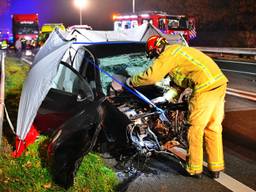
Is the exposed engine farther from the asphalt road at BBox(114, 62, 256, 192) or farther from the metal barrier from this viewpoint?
the metal barrier

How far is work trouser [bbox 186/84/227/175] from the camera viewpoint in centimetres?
449

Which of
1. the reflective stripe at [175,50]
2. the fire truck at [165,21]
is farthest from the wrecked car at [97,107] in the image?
the fire truck at [165,21]

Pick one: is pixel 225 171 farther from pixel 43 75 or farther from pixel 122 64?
pixel 43 75

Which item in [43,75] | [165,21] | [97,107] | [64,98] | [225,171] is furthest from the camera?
[165,21]

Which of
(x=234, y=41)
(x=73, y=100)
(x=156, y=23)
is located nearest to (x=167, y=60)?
(x=73, y=100)

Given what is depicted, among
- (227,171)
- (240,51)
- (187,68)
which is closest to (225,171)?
(227,171)

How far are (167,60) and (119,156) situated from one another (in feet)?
5.62

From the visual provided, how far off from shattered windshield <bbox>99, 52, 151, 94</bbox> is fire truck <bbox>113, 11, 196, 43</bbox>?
1468cm

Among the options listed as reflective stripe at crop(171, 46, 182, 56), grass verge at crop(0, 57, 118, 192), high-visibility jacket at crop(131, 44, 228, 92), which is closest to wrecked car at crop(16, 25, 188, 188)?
grass verge at crop(0, 57, 118, 192)

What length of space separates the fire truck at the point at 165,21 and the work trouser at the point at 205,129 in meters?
16.2

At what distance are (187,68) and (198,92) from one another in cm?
31

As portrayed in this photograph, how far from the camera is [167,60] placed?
4.47 m

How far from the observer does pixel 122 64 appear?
19.6 feet

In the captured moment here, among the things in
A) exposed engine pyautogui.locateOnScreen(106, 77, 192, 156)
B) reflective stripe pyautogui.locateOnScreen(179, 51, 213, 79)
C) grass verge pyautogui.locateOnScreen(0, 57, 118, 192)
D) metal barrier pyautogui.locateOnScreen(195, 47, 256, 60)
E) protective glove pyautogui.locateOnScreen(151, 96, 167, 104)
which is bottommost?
grass verge pyautogui.locateOnScreen(0, 57, 118, 192)
